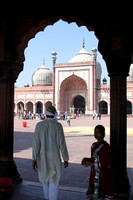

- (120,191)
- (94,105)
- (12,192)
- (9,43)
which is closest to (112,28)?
(9,43)

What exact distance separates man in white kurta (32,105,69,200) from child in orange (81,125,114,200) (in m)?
0.36

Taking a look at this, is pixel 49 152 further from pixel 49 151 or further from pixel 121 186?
pixel 121 186

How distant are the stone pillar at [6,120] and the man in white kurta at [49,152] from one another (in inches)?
53.4

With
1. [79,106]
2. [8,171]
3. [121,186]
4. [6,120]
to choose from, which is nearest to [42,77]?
[79,106]

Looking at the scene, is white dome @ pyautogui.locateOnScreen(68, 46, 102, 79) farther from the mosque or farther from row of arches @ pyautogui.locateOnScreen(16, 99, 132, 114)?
row of arches @ pyautogui.locateOnScreen(16, 99, 132, 114)

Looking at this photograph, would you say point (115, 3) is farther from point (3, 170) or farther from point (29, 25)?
point (3, 170)

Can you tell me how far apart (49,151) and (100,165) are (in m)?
0.64

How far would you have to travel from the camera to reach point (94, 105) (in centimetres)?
4016

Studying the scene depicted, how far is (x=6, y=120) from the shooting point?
415cm

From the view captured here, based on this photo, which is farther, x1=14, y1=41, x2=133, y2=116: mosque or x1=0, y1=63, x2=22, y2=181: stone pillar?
x1=14, y1=41, x2=133, y2=116: mosque

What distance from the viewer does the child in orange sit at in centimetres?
273

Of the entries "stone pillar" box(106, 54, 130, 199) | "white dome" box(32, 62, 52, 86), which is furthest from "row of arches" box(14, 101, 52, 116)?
"stone pillar" box(106, 54, 130, 199)

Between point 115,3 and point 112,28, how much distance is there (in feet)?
1.25

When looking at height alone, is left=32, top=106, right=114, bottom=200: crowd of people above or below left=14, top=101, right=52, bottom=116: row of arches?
below
